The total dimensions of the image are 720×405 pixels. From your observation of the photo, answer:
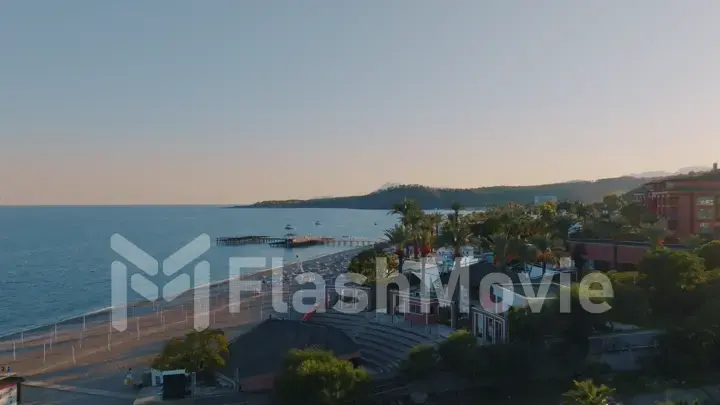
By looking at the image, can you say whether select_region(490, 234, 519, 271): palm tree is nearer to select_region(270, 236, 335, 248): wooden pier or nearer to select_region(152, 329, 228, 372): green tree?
select_region(152, 329, 228, 372): green tree

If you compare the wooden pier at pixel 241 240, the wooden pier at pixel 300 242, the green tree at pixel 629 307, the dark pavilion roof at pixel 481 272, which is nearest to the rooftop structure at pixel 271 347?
the dark pavilion roof at pixel 481 272

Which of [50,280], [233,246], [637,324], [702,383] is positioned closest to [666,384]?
[702,383]

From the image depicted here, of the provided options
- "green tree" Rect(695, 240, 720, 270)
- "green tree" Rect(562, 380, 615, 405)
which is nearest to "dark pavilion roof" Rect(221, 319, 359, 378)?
"green tree" Rect(562, 380, 615, 405)

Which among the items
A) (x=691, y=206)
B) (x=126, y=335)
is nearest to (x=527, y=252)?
(x=691, y=206)

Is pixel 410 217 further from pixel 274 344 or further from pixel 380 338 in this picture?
pixel 274 344

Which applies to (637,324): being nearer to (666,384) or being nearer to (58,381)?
(666,384)

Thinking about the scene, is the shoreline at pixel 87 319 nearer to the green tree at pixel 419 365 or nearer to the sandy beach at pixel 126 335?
the sandy beach at pixel 126 335
